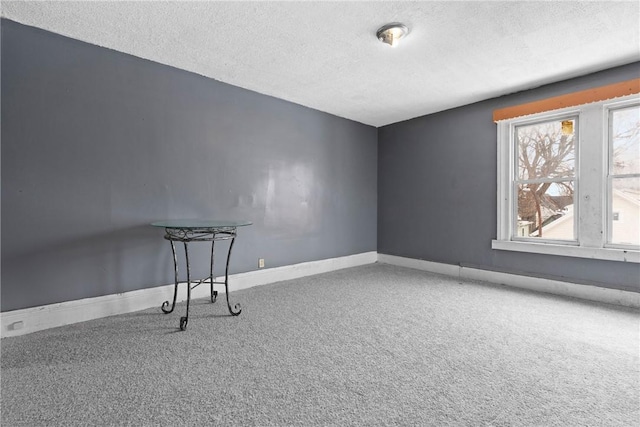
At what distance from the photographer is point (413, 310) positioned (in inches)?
102

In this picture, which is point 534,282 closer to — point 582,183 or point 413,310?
point 582,183

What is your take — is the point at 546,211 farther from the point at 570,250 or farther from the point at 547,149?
the point at 547,149

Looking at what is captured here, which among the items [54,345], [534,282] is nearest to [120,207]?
[54,345]

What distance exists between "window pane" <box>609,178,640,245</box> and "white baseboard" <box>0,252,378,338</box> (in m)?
3.45

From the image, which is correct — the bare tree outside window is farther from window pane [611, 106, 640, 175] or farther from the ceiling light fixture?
the ceiling light fixture

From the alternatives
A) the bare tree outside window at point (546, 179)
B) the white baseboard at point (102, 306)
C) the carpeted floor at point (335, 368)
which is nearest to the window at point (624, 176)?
the bare tree outside window at point (546, 179)

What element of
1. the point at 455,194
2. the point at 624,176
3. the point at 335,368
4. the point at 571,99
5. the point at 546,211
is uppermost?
the point at 571,99

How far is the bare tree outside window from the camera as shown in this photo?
314 centimetres

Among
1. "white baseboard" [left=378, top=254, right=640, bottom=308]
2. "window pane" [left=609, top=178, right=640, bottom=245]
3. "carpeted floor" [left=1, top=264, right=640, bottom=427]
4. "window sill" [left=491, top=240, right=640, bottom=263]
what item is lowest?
"carpeted floor" [left=1, top=264, right=640, bottom=427]

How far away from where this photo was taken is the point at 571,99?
9.78 feet

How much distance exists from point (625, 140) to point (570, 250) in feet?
3.77

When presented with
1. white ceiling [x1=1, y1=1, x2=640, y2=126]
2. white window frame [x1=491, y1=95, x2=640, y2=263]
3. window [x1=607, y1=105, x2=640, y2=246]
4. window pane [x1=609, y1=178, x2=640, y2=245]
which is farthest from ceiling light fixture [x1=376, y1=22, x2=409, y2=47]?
window pane [x1=609, y1=178, x2=640, y2=245]

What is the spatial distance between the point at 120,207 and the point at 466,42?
10.4 feet

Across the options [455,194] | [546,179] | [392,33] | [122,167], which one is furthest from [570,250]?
[122,167]
